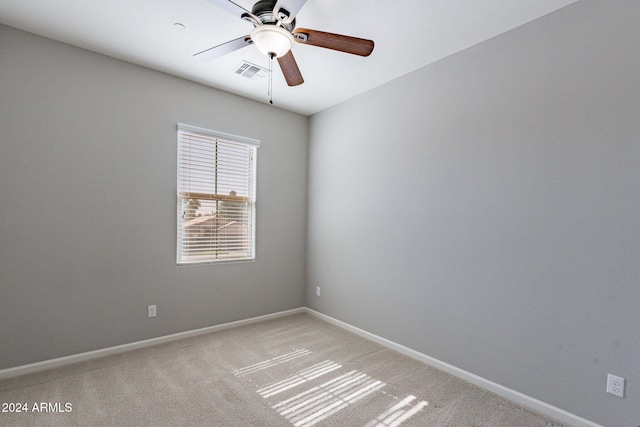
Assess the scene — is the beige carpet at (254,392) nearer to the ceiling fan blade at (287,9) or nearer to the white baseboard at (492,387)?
the white baseboard at (492,387)

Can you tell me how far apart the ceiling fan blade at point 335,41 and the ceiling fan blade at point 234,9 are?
10.5 inches

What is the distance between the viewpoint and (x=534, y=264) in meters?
2.14

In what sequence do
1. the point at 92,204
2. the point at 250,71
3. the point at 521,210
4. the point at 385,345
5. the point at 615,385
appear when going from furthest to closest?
the point at 385,345 → the point at 250,71 → the point at 92,204 → the point at 521,210 → the point at 615,385

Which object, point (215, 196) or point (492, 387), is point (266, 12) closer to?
point (215, 196)

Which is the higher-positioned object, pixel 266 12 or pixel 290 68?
pixel 266 12

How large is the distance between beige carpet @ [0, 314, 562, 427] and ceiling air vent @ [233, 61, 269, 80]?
2806mm

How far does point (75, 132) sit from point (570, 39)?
393 cm

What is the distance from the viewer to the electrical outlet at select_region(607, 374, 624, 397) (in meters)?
1.78

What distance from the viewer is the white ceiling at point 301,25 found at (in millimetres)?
2076

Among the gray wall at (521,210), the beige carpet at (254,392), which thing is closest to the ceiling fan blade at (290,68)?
the gray wall at (521,210)

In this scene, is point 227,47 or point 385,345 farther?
point 385,345

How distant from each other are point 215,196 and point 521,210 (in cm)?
300

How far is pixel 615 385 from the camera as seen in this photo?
1.80 metres

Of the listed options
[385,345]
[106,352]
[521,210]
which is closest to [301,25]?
[521,210]
